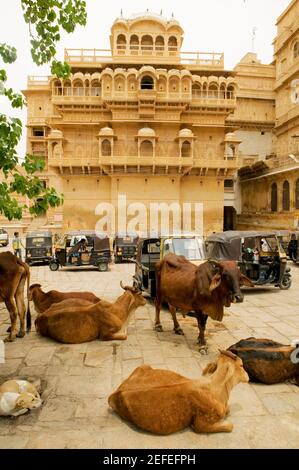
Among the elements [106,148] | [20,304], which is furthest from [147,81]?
[20,304]

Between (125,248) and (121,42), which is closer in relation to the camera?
(125,248)

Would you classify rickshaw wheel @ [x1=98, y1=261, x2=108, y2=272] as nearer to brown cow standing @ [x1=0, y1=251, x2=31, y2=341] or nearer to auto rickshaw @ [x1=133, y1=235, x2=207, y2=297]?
auto rickshaw @ [x1=133, y1=235, x2=207, y2=297]

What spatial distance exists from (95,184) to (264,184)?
16107 millimetres

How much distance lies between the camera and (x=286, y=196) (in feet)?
93.6

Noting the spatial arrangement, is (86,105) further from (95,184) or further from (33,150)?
(33,150)

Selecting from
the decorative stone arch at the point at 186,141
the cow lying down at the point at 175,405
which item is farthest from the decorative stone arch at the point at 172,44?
the cow lying down at the point at 175,405

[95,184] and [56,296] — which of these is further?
[95,184]

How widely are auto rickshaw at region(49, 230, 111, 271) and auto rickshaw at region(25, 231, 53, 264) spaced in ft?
5.34

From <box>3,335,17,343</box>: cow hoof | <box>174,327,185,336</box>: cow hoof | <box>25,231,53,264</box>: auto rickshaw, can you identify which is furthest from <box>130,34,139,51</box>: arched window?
<box>3,335,17,343</box>: cow hoof

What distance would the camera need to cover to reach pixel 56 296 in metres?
6.88

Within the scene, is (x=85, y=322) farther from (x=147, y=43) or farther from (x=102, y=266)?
(x=147, y=43)

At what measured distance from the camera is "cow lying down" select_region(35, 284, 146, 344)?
5.67 meters

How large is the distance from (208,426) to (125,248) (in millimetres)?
15965
